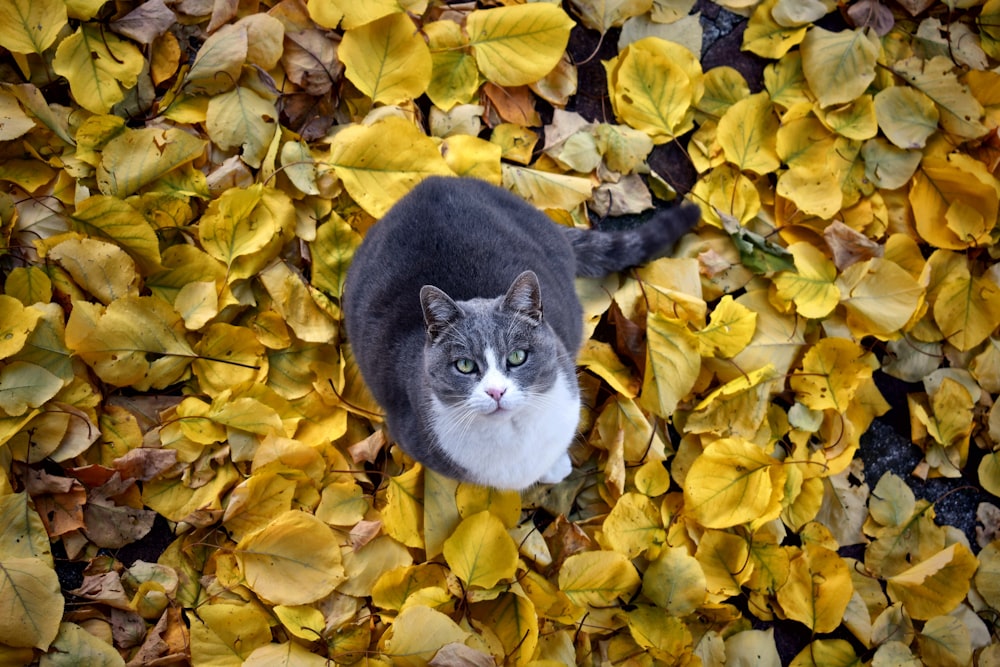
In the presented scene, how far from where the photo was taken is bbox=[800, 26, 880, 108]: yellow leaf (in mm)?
2693

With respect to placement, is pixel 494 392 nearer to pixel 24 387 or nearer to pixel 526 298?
pixel 526 298

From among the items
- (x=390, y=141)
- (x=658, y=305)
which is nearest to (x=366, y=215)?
(x=390, y=141)

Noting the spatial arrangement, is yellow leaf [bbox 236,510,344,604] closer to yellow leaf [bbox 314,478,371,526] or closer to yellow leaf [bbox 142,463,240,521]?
yellow leaf [bbox 314,478,371,526]

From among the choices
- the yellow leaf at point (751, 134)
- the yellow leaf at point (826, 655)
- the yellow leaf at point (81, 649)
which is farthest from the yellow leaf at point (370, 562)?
the yellow leaf at point (751, 134)

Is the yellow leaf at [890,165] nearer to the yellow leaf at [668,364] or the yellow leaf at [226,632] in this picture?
the yellow leaf at [668,364]

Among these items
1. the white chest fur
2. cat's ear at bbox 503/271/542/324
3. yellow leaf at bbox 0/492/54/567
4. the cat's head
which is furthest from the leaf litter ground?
cat's ear at bbox 503/271/542/324

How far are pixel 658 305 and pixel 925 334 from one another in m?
0.95

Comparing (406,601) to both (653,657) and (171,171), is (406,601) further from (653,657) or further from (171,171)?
(171,171)

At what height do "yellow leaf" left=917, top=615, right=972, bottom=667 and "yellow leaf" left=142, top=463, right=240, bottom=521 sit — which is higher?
"yellow leaf" left=142, top=463, right=240, bottom=521

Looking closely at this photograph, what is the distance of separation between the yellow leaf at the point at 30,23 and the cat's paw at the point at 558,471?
1.94 meters

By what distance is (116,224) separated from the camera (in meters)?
2.26

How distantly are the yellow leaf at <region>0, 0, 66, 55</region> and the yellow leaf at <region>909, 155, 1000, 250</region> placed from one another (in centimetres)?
282

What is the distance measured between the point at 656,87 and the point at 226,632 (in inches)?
86.1

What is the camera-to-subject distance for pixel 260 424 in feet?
7.40
